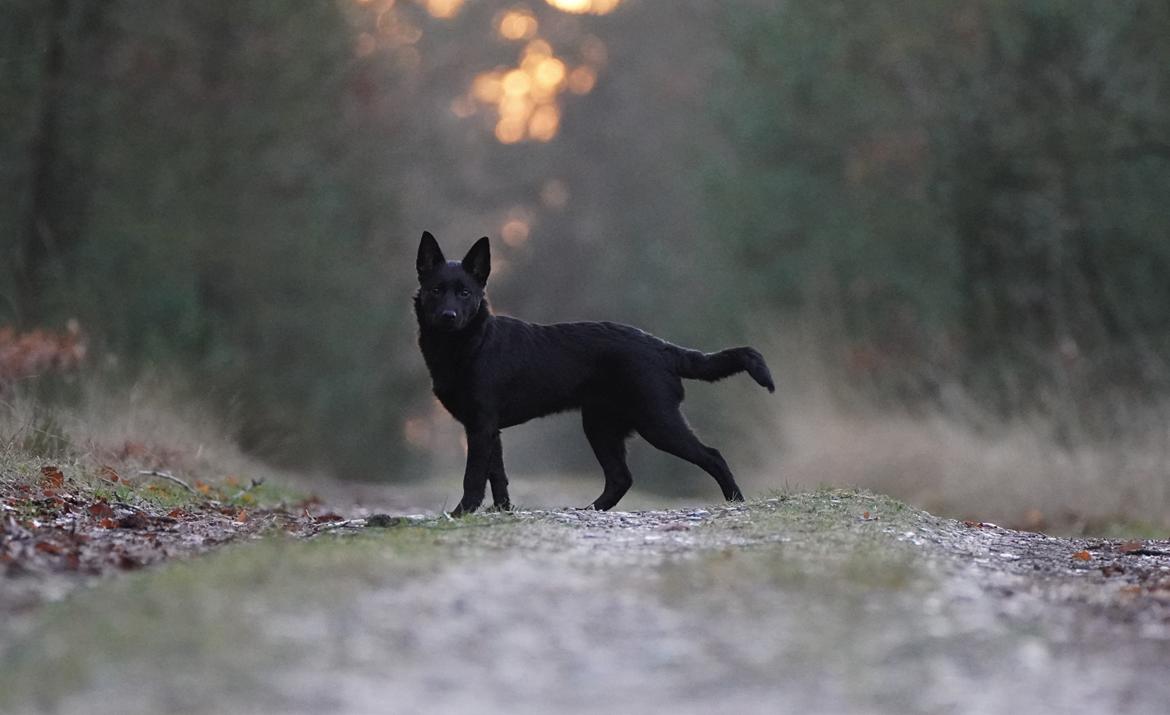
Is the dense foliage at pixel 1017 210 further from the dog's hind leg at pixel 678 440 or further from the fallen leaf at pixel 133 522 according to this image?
the fallen leaf at pixel 133 522

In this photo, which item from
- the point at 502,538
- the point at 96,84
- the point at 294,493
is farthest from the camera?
the point at 96,84

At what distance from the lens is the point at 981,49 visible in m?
20.9

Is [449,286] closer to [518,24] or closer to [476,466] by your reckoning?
[476,466]

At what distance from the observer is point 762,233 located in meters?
27.9

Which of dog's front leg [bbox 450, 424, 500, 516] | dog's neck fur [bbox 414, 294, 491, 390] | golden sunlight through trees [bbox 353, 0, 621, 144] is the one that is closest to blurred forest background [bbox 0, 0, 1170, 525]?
dog's neck fur [bbox 414, 294, 491, 390]

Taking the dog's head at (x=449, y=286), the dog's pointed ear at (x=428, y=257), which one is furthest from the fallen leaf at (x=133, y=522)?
the dog's pointed ear at (x=428, y=257)

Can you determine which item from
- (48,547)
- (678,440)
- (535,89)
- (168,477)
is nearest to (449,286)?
(678,440)

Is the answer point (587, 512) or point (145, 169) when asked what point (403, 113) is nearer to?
point (145, 169)

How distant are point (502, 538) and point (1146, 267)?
1338 cm

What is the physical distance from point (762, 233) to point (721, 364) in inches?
724

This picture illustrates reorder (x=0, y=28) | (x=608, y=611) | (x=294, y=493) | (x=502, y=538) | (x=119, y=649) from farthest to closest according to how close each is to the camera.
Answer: (x=0, y=28) → (x=294, y=493) → (x=502, y=538) → (x=608, y=611) → (x=119, y=649)

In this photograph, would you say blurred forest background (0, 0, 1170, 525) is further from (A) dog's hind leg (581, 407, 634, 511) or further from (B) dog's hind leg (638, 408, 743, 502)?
(A) dog's hind leg (581, 407, 634, 511)

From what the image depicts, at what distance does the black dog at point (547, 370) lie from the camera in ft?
30.8

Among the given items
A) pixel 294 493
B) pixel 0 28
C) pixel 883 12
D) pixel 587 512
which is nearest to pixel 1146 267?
pixel 883 12
